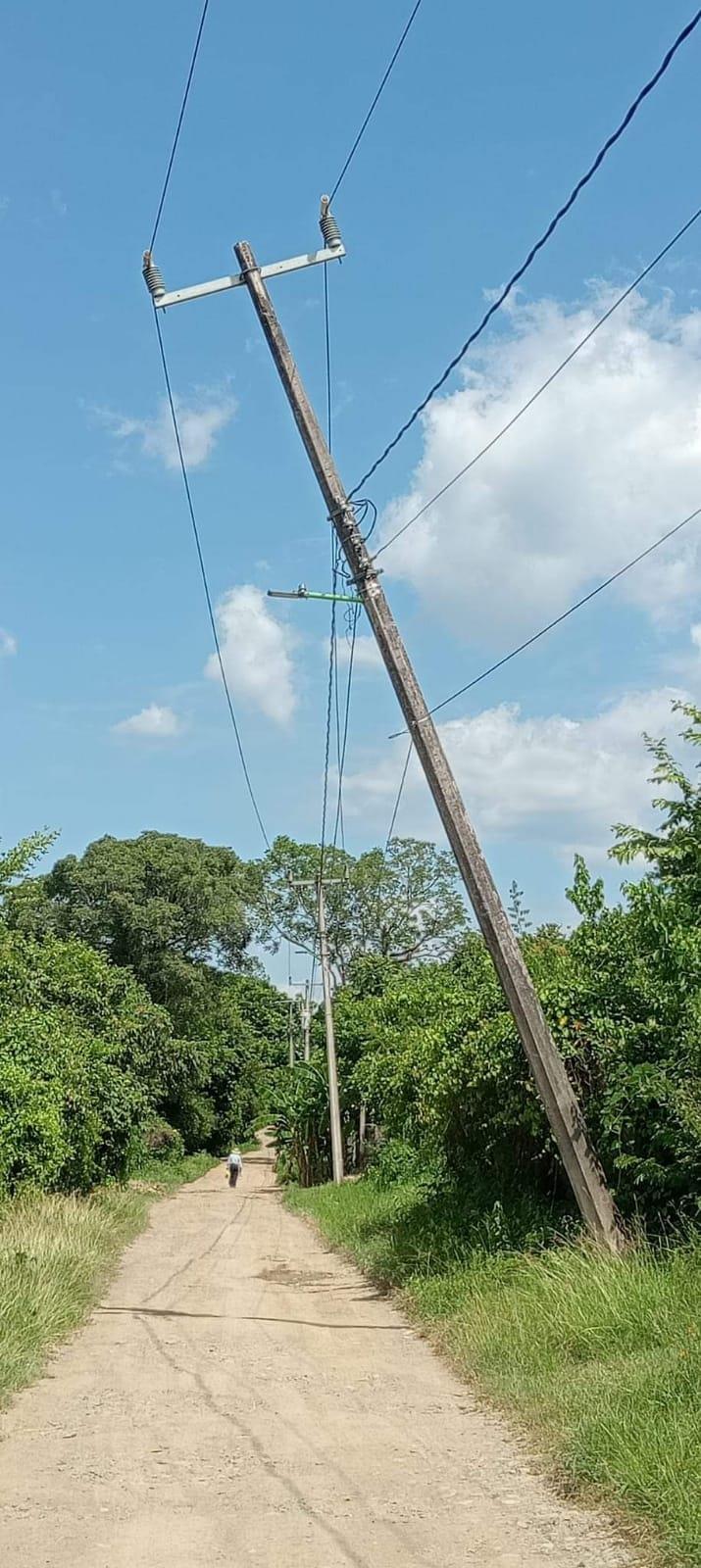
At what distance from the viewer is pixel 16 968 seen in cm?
2423

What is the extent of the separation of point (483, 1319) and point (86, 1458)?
390 cm

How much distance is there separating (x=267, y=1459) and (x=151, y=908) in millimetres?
37892

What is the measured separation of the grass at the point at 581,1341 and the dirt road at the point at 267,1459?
246 mm

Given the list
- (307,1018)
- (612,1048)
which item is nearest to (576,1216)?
(612,1048)

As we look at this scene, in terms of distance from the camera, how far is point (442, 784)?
38.7 feet

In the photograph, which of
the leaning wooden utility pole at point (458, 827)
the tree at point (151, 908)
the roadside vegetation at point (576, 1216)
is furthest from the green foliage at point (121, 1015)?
the leaning wooden utility pole at point (458, 827)

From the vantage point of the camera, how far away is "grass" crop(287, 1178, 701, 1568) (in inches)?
230

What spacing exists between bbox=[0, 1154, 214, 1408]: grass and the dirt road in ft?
0.88

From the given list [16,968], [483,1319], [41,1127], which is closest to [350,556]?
[483,1319]

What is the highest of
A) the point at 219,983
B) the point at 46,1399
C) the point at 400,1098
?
the point at 219,983

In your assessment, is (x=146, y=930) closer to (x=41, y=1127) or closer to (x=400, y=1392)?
(x=41, y=1127)

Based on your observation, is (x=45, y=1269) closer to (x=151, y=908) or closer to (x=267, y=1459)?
(x=267, y=1459)

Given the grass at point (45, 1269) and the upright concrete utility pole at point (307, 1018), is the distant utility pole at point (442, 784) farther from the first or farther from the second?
the upright concrete utility pole at point (307, 1018)

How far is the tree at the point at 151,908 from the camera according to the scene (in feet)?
146
